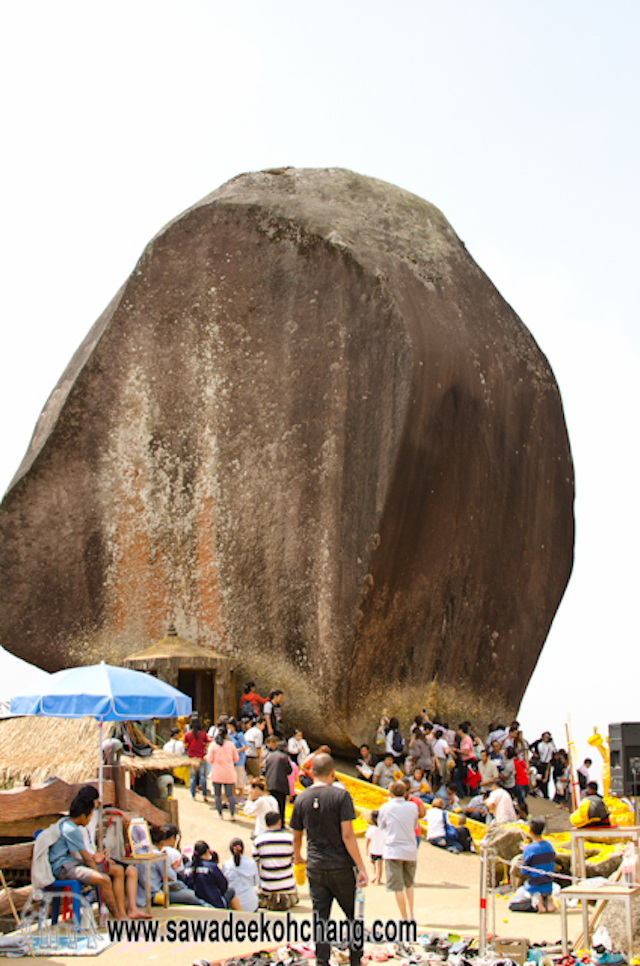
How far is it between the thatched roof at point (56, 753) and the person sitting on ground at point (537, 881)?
3192 mm

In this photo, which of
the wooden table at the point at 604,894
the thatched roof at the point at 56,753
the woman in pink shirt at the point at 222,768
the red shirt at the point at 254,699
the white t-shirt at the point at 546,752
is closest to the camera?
the wooden table at the point at 604,894

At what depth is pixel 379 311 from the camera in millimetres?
17344

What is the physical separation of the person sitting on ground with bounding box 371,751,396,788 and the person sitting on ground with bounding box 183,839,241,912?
216 inches

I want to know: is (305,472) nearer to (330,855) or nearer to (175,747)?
(175,747)

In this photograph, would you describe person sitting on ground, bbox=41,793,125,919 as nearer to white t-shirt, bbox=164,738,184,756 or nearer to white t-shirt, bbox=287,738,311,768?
white t-shirt, bbox=164,738,184,756

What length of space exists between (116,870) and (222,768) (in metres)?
4.25

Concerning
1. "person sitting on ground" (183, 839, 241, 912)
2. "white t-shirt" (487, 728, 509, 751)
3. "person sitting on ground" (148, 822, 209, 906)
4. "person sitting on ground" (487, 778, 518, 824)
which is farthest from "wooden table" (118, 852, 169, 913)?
"white t-shirt" (487, 728, 509, 751)

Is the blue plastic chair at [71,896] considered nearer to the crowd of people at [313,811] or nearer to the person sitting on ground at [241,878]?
the crowd of people at [313,811]

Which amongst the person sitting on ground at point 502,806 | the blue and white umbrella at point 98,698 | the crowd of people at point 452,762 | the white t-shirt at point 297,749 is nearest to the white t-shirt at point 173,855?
the blue and white umbrella at point 98,698

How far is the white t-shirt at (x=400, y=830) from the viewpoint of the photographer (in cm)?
791

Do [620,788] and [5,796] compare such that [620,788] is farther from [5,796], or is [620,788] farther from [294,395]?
[294,395]

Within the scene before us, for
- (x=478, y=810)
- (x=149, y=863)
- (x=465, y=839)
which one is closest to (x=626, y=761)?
(x=149, y=863)

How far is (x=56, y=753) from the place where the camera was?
9750 mm

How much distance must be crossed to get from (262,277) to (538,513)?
22.1 feet
